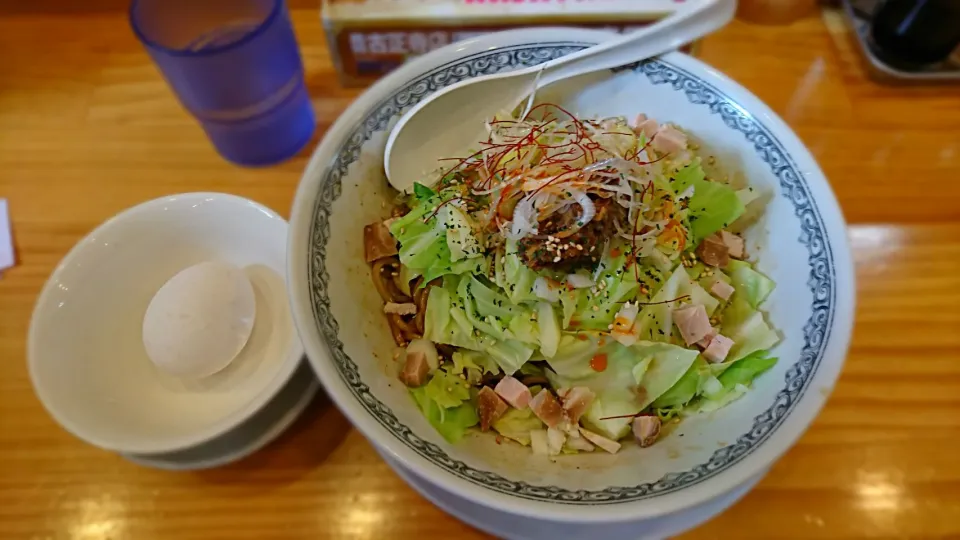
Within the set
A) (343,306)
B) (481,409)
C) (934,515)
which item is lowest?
(934,515)

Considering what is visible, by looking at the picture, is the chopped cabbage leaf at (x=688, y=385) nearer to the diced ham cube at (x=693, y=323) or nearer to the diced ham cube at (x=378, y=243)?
the diced ham cube at (x=693, y=323)

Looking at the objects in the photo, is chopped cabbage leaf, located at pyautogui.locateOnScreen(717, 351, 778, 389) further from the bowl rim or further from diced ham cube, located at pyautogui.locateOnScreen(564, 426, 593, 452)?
the bowl rim

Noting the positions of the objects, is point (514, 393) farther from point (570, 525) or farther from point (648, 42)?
point (648, 42)

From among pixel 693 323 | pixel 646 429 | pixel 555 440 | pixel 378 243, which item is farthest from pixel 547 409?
pixel 378 243

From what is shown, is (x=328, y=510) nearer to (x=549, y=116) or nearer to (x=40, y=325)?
(x=40, y=325)

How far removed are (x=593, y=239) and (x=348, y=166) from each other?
0.42 meters

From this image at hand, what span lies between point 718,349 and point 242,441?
771 millimetres

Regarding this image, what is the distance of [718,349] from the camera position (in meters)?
0.99

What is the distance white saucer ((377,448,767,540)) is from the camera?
97cm

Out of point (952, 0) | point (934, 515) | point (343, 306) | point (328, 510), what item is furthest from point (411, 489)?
point (952, 0)

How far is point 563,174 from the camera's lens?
3.36 ft

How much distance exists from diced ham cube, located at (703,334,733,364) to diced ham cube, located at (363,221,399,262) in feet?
1.72

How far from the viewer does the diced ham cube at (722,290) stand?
106 cm

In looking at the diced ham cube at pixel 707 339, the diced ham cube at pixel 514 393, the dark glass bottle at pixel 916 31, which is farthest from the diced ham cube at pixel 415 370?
the dark glass bottle at pixel 916 31
